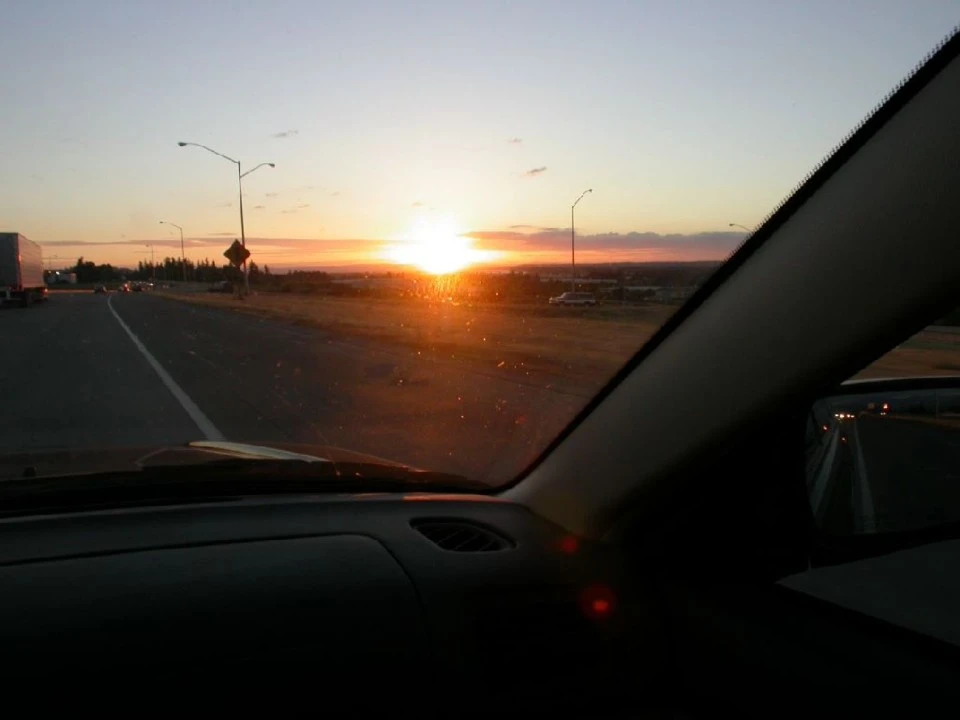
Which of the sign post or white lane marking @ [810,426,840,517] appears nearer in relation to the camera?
white lane marking @ [810,426,840,517]

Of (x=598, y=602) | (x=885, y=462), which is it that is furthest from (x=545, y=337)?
(x=885, y=462)

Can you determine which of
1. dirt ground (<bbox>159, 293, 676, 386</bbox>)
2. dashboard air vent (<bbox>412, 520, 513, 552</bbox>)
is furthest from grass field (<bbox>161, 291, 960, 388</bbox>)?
dashboard air vent (<bbox>412, 520, 513, 552</bbox>)

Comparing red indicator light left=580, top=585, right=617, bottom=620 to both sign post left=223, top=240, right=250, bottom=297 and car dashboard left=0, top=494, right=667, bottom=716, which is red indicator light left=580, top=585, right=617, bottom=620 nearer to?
car dashboard left=0, top=494, right=667, bottom=716

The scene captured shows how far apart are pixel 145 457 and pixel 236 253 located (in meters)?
49.7

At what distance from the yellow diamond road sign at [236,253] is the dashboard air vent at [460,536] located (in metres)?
50.4

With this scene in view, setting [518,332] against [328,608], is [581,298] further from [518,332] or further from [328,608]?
[518,332]

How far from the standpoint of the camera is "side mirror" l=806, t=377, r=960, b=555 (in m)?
2.80

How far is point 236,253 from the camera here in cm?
5206

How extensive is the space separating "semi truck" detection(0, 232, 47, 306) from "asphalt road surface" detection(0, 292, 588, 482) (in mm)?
35115

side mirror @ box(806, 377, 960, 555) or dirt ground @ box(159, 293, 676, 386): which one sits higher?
side mirror @ box(806, 377, 960, 555)

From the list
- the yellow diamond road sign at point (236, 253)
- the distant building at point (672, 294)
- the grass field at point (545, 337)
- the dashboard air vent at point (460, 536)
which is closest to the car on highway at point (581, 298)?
the grass field at point (545, 337)

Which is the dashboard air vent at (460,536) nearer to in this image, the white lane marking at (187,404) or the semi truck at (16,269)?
the white lane marking at (187,404)

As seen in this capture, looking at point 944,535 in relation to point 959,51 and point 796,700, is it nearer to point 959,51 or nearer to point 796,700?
point 796,700

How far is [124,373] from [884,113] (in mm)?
16403
